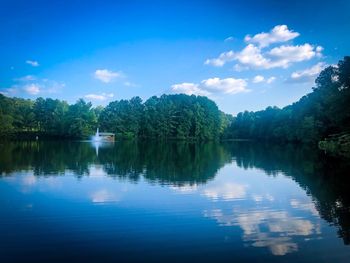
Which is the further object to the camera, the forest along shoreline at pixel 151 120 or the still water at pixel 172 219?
the forest along shoreline at pixel 151 120

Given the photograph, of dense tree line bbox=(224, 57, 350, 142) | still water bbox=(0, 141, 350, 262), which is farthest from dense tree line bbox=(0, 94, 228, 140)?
still water bbox=(0, 141, 350, 262)

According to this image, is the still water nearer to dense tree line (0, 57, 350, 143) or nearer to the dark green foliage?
dense tree line (0, 57, 350, 143)

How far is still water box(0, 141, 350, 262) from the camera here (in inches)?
444

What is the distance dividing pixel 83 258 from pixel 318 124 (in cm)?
6961

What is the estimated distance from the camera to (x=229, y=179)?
2788 cm

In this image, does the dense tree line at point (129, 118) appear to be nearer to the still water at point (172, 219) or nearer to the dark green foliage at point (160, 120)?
the dark green foliage at point (160, 120)

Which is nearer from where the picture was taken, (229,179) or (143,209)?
(143,209)

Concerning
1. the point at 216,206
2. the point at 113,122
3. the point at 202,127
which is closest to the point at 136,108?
the point at 113,122

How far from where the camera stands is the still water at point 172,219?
1127cm

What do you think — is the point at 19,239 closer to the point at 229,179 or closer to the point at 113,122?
the point at 229,179

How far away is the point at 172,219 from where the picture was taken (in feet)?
50.6

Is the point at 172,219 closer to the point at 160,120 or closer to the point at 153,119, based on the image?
the point at 160,120

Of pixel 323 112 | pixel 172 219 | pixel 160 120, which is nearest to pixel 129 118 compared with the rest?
pixel 160 120

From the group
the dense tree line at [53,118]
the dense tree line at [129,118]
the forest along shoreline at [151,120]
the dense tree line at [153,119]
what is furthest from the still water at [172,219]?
the dense tree line at [129,118]
